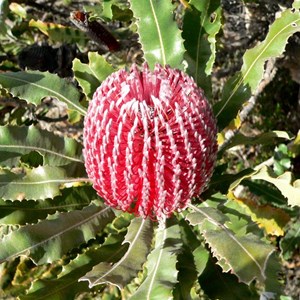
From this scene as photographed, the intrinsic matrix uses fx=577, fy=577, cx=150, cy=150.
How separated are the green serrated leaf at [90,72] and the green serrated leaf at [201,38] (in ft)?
0.86

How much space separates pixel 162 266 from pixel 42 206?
44 cm

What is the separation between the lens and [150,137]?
1372 millimetres

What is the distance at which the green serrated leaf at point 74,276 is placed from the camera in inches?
57.9

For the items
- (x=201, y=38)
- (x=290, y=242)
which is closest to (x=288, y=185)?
(x=201, y=38)

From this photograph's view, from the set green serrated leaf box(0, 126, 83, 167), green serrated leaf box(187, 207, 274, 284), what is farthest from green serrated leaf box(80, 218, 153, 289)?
green serrated leaf box(0, 126, 83, 167)

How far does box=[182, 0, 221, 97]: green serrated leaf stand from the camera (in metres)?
1.76

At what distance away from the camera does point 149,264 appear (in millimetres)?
1532

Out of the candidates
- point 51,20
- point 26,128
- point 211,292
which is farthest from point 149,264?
point 51,20

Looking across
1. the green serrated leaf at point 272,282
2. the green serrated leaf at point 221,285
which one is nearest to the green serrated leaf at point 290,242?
the green serrated leaf at point 221,285

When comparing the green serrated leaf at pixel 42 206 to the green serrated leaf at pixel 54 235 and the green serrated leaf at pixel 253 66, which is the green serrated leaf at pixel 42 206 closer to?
the green serrated leaf at pixel 54 235

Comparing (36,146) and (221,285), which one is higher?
(36,146)

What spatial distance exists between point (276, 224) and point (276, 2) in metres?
0.91

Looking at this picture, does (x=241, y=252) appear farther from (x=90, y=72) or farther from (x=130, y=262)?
(x=90, y=72)

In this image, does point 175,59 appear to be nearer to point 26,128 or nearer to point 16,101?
point 26,128
